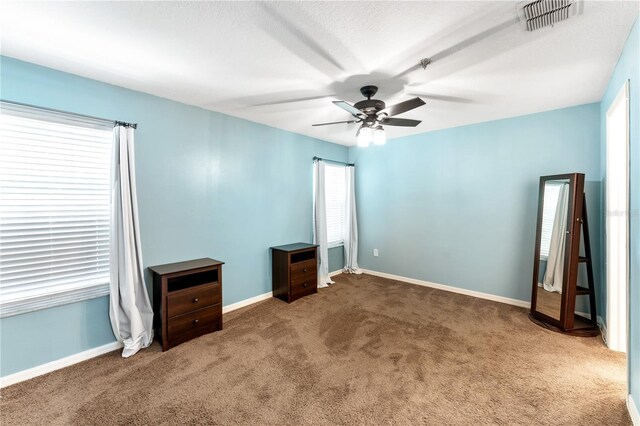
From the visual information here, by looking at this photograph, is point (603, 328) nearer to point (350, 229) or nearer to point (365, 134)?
point (365, 134)

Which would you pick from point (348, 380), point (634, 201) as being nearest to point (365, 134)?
point (634, 201)

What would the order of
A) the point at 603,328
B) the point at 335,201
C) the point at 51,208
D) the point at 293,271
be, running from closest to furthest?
the point at 51,208 < the point at 603,328 < the point at 293,271 < the point at 335,201

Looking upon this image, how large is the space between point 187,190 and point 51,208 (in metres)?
1.11

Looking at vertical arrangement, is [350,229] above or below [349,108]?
below

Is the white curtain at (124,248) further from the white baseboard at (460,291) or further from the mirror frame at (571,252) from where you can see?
the mirror frame at (571,252)

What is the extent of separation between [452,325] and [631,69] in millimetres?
2588

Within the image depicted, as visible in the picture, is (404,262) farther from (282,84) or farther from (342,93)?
(282,84)

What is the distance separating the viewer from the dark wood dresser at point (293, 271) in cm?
365

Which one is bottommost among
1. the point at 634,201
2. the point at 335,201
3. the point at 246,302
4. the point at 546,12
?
the point at 246,302

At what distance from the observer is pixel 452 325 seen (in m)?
2.94

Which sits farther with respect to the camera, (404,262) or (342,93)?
(404,262)

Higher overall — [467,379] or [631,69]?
[631,69]

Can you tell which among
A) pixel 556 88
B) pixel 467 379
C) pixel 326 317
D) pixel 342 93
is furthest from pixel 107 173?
pixel 556 88

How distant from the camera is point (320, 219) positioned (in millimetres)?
4402
